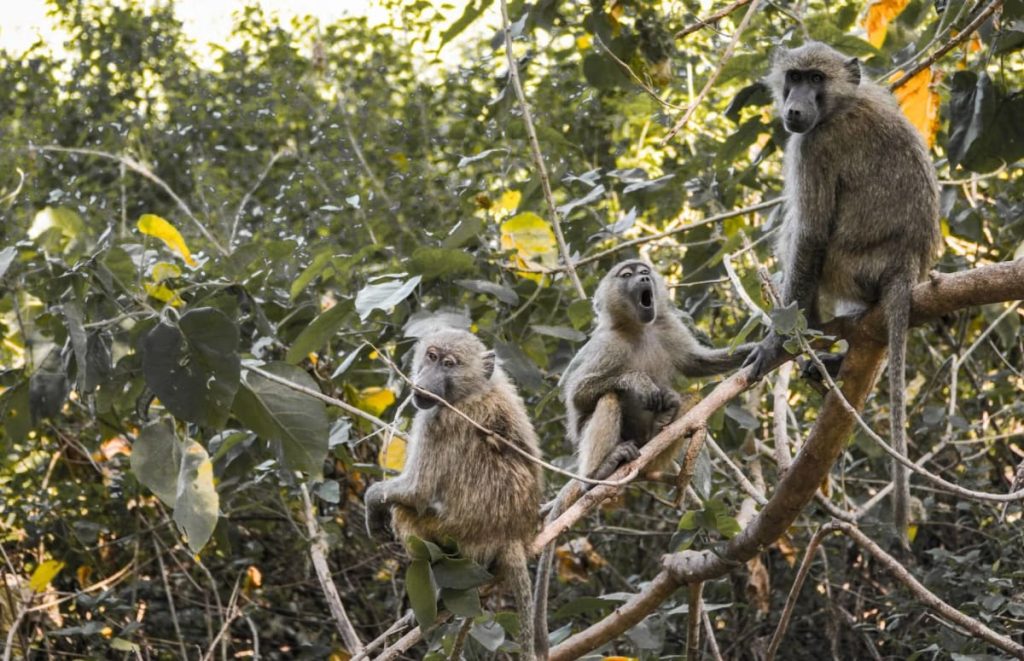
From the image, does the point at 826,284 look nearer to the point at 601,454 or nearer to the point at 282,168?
the point at 601,454

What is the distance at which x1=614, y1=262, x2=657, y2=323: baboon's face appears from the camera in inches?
248

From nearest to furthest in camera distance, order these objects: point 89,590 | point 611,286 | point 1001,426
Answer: point 611,286 → point 89,590 → point 1001,426

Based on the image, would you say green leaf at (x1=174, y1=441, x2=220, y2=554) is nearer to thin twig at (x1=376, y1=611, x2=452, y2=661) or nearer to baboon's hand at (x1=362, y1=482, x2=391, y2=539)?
baboon's hand at (x1=362, y1=482, x2=391, y2=539)

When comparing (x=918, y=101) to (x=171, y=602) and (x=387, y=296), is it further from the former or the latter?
(x=171, y=602)

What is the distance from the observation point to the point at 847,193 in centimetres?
541

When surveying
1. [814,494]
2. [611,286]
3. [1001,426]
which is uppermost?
[611,286]

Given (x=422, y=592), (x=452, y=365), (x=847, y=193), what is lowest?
(x=422, y=592)

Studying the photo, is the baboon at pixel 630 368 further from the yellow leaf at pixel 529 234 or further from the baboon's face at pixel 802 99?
the baboon's face at pixel 802 99

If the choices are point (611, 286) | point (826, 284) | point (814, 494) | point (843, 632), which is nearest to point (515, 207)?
point (611, 286)

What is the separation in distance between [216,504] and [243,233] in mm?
5236

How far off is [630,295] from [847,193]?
1.42 m

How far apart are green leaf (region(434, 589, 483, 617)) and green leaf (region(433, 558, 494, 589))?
0.10 feet

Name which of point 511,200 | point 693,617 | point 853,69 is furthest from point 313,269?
point 853,69

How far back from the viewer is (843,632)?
8.96 metres
